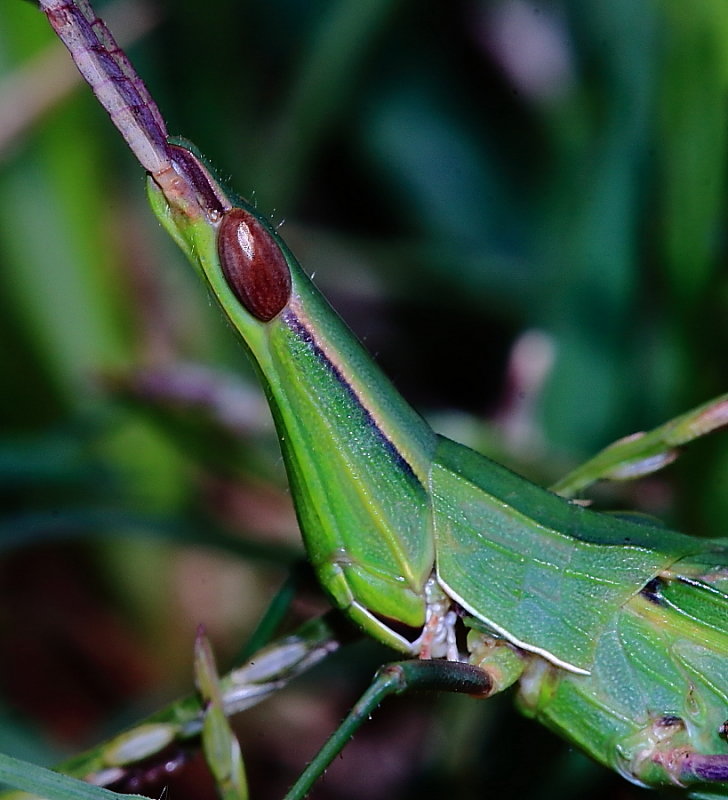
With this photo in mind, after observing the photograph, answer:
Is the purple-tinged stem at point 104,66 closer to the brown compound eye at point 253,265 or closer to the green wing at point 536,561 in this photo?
the brown compound eye at point 253,265

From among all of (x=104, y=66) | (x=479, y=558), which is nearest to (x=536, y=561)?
(x=479, y=558)

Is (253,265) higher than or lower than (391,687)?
higher

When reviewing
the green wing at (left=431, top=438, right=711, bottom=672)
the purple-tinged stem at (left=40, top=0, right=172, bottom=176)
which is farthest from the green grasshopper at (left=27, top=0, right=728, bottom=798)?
the purple-tinged stem at (left=40, top=0, right=172, bottom=176)

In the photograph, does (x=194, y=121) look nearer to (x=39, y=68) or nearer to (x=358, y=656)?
(x=39, y=68)

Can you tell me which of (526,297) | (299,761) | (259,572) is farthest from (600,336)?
(299,761)

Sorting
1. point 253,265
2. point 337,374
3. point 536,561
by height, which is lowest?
point 536,561

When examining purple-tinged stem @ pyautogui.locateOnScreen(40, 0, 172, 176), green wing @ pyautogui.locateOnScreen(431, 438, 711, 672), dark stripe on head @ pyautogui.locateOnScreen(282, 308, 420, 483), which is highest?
purple-tinged stem @ pyautogui.locateOnScreen(40, 0, 172, 176)

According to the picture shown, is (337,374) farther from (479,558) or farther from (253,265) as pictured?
(479,558)

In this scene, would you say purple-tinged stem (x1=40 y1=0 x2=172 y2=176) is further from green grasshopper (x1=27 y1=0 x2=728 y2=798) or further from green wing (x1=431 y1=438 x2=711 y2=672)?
green wing (x1=431 y1=438 x2=711 y2=672)
